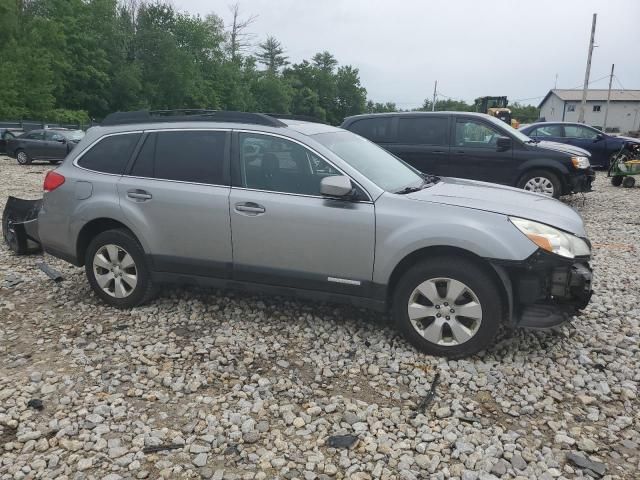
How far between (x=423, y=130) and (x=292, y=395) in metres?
7.24

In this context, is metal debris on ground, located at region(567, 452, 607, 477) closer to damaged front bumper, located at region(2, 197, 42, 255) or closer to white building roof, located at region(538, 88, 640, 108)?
damaged front bumper, located at region(2, 197, 42, 255)

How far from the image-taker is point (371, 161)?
444 centimetres

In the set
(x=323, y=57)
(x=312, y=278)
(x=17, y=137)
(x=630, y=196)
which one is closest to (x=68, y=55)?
(x=17, y=137)

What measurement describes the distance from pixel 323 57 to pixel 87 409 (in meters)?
103

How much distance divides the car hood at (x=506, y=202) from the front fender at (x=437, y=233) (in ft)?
0.37

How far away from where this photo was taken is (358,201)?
12.6ft

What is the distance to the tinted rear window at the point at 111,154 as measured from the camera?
15.4 ft

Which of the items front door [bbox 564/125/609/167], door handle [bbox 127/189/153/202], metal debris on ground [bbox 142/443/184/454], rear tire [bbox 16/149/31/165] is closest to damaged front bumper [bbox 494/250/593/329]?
metal debris on ground [bbox 142/443/184/454]

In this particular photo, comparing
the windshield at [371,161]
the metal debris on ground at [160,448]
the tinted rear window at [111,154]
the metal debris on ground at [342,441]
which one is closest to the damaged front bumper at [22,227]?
the tinted rear window at [111,154]

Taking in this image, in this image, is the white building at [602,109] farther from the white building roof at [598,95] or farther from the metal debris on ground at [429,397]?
the metal debris on ground at [429,397]

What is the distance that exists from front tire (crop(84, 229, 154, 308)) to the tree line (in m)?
37.5

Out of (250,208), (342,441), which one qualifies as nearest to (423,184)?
(250,208)

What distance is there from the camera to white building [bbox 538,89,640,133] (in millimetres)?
70875

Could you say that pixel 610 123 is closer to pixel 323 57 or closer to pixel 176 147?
pixel 323 57
